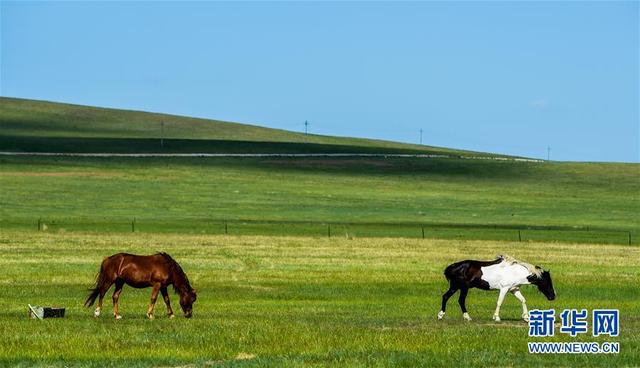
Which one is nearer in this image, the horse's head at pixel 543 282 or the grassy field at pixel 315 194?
the horse's head at pixel 543 282

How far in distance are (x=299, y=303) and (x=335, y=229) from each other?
4819 cm

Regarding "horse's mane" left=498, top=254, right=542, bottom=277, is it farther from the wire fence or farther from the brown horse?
the wire fence

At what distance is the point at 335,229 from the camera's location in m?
85.0

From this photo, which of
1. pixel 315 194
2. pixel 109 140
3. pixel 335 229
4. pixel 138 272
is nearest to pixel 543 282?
pixel 138 272

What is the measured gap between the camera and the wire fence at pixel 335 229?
7906 centimetres

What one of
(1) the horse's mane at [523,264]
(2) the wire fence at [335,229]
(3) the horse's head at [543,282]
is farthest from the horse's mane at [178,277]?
(2) the wire fence at [335,229]

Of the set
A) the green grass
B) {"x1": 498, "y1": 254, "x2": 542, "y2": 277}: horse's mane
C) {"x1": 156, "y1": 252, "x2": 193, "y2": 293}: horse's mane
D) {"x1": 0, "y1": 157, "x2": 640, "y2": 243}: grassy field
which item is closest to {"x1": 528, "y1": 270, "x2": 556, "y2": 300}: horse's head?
{"x1": 498, "y1": 254, "x2": 542, "y2": 277}: horse's mane

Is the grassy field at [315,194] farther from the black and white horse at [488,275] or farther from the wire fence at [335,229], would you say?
the black and white horse at [488,275]

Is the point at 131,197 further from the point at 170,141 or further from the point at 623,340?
the point at 623,340

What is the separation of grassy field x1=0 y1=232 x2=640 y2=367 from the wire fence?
312 inches

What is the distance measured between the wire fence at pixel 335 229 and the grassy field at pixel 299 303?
7925 millimetres

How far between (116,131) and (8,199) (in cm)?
9129

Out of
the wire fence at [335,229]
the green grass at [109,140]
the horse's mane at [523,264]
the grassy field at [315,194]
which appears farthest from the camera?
the green grass at [109,140]

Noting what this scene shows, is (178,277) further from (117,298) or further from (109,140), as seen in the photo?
(109,140)
